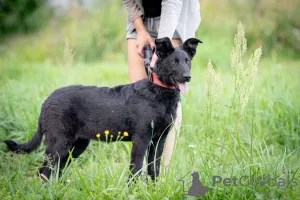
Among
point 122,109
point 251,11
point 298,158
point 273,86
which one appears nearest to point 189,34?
point 122,109

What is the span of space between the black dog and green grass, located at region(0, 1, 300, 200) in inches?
A: 8.0

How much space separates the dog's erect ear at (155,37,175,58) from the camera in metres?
3.37

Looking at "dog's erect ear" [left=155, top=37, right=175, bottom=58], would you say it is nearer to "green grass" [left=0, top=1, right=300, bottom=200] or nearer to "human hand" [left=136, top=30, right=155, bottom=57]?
"human hand" [left=136, top=30, right=155, bottom=57]

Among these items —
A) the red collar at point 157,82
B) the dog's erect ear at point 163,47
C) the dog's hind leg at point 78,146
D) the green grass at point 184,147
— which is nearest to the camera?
the green grass at point 184,147

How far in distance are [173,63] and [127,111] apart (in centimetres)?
58

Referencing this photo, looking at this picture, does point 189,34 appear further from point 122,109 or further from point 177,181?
point 177,181

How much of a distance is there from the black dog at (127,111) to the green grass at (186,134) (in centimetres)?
20

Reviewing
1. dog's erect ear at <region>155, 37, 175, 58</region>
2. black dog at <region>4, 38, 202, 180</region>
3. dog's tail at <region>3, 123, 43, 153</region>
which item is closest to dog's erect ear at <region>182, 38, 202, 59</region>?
black dog at <region>4, 38, 202, 180</region>

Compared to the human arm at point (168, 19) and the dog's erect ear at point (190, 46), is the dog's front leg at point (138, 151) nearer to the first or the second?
the human arm at point (168, 19)

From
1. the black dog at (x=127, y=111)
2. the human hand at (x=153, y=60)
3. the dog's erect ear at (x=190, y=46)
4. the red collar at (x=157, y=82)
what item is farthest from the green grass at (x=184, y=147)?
the human hand at (x=153, y=60)

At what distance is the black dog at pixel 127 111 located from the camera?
3428 millimetres

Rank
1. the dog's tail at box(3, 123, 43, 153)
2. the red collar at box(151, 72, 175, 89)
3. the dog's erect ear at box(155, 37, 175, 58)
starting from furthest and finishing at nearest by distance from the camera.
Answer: the dog's tail at box(3, 123, 43, 153)
the red collar at box(151, 72, 175, 89)
the dog's erect ear at box(155, 37, 175, 58)

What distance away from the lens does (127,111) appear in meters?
3.54

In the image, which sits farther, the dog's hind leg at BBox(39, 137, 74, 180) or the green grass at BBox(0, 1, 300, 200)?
the dog's hind leg at BBox(39, 137, 74, 180)
